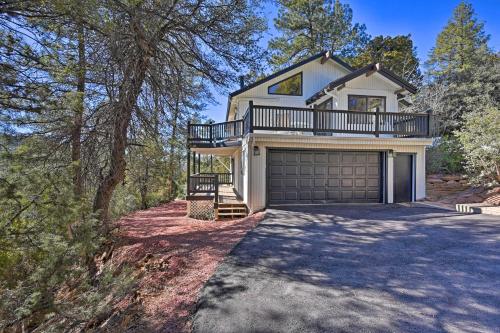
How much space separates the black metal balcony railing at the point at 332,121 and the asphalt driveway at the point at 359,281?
4389 millimetres

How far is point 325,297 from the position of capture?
3.78 meters

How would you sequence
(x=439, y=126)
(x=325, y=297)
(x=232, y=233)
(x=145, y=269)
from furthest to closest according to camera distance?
(x=439, y=126)
(x=232, y=233)
(x=145, y=269)
(x=325, y=297)

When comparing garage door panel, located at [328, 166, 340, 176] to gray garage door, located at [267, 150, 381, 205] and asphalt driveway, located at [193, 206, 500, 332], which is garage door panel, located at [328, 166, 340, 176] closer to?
gray garage door, located at [267, 150, 381, 205]

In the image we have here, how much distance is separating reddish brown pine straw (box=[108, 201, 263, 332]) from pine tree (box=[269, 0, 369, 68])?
731 inches

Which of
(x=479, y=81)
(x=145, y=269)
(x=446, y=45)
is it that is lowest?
(x=145, y=269)

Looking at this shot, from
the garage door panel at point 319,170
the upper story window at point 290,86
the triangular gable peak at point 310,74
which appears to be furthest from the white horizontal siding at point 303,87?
the garage door panel at point 319,170

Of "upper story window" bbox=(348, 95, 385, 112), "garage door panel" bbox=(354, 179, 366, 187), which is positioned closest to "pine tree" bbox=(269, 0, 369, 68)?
"upper story window" bbox=(348, 95, 385, 112)

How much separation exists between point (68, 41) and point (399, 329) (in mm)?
7093

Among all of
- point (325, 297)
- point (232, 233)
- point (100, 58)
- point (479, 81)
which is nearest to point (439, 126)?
point (479, 81)

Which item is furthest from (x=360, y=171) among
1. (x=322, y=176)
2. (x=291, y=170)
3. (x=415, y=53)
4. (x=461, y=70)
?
(x=415, y=53)

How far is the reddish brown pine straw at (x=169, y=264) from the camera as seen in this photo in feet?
12.7

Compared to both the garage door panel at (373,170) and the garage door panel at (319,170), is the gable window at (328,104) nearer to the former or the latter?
the garage door panel at (373,170)

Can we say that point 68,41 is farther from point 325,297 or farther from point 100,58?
point 325,297

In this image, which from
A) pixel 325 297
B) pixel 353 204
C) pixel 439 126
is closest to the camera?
pixel 325 297
